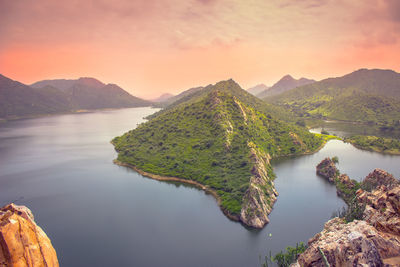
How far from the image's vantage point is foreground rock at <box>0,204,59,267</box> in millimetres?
28878

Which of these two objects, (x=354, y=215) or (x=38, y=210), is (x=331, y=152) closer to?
(x=354, y=215)

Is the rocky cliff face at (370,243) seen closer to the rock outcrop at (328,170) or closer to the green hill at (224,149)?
the green hill at (224,149)

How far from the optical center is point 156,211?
88.2 meters

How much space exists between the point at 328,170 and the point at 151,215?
319 ft

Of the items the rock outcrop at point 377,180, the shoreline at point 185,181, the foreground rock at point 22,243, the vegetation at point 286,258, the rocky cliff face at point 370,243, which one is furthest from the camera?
the rock outcrop at point 377,180

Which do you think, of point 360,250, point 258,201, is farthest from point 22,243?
point 258,201

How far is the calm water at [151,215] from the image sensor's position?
66.0m

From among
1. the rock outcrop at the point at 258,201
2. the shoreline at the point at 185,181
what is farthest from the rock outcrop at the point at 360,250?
the shoreline at the point at 185,181

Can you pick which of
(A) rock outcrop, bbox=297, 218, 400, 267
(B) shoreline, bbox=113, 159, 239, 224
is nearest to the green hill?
(B) shoreline, bbox=113, 159, 239, 224

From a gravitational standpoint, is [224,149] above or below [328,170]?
above

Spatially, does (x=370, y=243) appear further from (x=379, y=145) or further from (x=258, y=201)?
(x=379, y=145)

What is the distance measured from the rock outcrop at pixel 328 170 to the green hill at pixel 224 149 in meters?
28.7

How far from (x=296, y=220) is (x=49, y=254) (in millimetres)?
77210

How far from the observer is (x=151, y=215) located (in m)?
85.4
